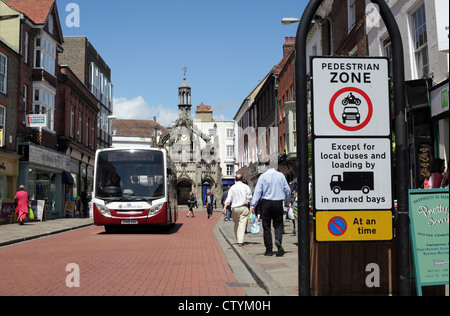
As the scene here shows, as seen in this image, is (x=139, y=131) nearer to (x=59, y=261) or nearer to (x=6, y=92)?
(x=6, y=92)

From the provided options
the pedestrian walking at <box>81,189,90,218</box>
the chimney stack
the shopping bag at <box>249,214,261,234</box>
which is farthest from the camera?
the chimney stack

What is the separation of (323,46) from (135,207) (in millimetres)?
12939

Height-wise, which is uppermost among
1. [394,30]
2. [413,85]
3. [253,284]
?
[413,85]

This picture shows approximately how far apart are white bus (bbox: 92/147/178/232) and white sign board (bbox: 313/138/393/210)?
12.4 meters

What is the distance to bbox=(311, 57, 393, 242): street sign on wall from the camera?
507 cm

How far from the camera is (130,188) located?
17109 mm

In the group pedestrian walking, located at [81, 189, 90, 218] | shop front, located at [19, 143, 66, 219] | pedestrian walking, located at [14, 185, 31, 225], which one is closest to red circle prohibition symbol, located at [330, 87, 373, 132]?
pedestrian walking, located at [14, 185, 31, 225]

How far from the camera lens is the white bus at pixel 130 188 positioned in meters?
16.9

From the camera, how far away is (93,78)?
4706 centimetres

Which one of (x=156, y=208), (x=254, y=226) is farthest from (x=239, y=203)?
(x=156, y=208)

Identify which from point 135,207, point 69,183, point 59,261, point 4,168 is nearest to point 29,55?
point 4,168

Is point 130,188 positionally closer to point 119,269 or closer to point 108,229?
point 108,229

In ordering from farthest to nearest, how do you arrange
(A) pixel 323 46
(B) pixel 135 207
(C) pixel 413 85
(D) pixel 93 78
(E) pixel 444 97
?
(D) pixel 93 78, (A) pixel 323 46, (B) pixel 135 207, (C) pixel 413 85, (E) pixel 444 97

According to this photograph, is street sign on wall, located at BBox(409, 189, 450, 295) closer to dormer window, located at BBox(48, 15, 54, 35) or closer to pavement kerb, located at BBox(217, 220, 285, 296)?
pavement kerb, located at BBox(217, 220, 285, 296)
